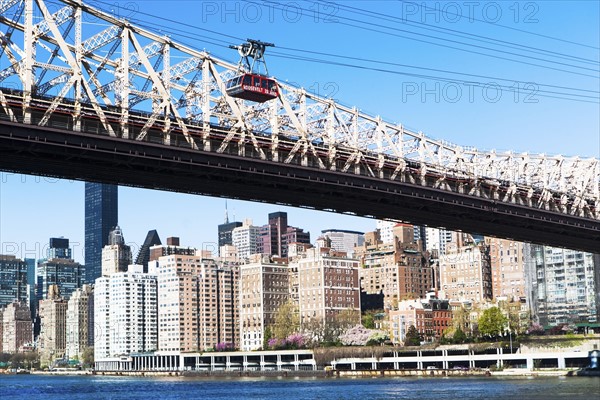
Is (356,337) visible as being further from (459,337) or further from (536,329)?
A: (536,329)

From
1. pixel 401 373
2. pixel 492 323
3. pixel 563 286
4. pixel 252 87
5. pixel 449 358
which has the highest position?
pixel 252 87

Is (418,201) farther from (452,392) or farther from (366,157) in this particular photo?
(452,392)

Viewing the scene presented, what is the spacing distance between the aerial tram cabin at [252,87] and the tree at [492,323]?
108413 mm

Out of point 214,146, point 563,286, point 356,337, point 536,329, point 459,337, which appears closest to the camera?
point 214,146

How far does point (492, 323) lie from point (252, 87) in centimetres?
11015

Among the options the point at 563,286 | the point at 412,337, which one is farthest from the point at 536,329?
the point at 412,337

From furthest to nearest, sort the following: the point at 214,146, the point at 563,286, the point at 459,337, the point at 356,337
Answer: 1. the point at 356,337
2. the point at 459,337
3. the point at 563,286
4. the point at 214,146

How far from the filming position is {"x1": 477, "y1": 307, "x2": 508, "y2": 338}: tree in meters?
159

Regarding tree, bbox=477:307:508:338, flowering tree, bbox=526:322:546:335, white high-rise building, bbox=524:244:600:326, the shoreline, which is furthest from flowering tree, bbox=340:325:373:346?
white high-rise building, bbox=524:244:600:326

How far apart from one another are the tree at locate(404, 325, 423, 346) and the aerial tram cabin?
121139mm

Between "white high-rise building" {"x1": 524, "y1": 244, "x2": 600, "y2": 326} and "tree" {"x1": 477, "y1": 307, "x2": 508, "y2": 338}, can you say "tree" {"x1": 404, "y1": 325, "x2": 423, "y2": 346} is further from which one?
"white high-rise building" {"x1": 524, "y1": 244, "x2": 600, "y2": 326}

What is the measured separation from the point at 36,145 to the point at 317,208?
20.9 metres

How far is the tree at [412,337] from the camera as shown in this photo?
174125 millimetres

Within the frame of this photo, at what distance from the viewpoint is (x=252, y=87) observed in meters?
56.1
